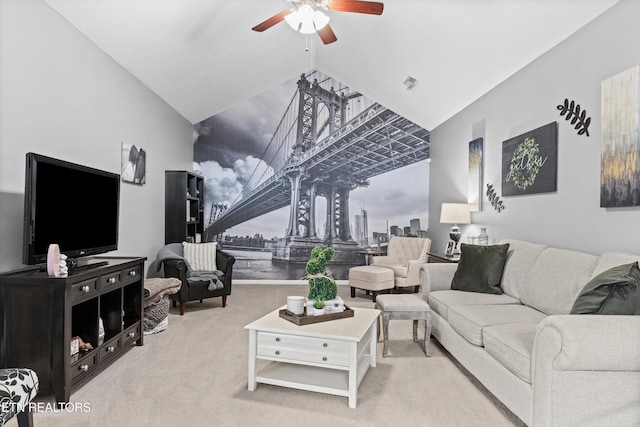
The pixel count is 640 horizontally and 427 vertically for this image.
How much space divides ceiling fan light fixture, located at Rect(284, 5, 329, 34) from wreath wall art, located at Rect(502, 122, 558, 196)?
2.17m

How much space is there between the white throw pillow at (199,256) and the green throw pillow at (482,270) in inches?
125

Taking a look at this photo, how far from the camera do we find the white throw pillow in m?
5.45

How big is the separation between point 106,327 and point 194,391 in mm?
1102

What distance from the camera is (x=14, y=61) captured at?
8.98 ft

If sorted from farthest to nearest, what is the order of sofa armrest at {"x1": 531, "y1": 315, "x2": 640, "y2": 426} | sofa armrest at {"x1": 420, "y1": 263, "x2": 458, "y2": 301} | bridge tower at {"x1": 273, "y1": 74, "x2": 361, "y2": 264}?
bridge tower at {"x1": 273, "y1": 74, "x2": 361, "y2": 264}
sofa armrest at {"x1": 420, "y1": 263, "x2": 458, "y2": 301}
sofa armrest at {"x1": 531, "y1": 315, "x2": 640, "y2": 426}

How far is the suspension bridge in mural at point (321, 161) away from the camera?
7.14m

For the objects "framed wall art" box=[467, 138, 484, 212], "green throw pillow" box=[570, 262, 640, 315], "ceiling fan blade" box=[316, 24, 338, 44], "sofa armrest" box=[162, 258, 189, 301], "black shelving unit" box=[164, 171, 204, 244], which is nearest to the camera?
"green throw pillow" box=[570, 262, 640, 315]

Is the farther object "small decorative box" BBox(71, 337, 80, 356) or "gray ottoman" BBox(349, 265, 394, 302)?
"gray ottoman" BBox(349, 265, 394, 302)

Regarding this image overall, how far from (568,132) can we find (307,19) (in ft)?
7.51

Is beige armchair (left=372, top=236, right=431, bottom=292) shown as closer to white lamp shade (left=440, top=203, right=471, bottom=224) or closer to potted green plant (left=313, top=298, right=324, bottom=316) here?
white lamp shade (left=440, top=203, right=471, bottom=224)

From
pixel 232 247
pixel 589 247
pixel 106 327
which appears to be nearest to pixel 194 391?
pixel 106 327

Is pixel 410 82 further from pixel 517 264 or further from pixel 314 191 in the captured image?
pixel 517 264

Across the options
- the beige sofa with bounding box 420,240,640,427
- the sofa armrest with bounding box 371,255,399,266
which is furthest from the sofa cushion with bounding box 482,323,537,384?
the sofa armrest with bounding box 371,255,399,266

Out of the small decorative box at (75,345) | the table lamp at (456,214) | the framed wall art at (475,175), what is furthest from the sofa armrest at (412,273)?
the small decorative box at (75,345)
